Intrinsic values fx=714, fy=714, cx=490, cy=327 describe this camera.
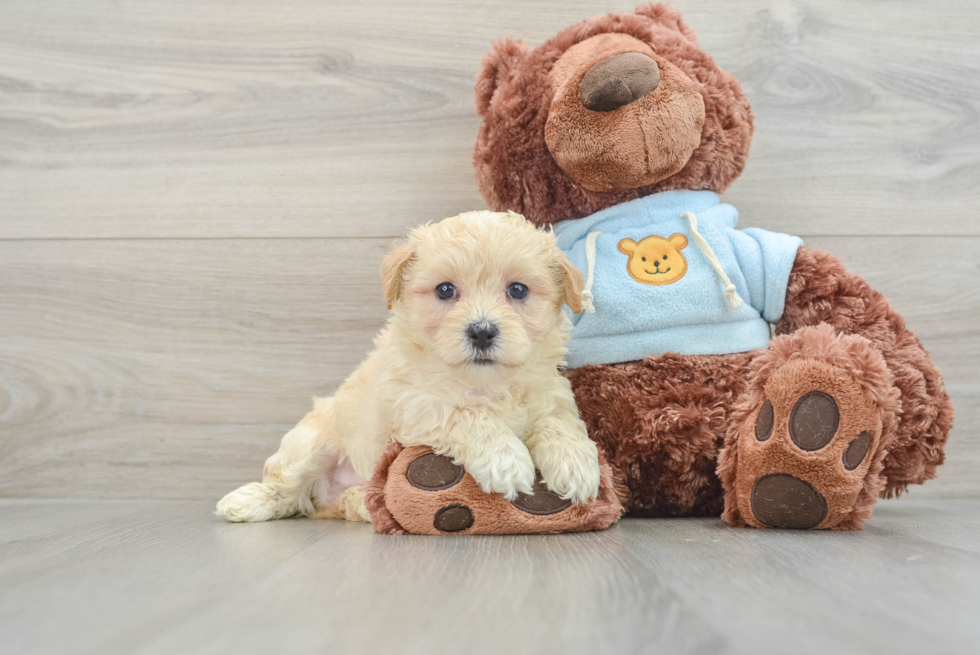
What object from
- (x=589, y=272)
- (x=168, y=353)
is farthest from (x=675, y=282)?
(x=168, y=353)

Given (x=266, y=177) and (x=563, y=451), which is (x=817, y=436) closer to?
(x=563, y=451)

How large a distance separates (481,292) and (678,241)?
348 mm

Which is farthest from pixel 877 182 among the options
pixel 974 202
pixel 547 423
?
pixel 547 423

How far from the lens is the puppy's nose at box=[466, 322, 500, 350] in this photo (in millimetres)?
869

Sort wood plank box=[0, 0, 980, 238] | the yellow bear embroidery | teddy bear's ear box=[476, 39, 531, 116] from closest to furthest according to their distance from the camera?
the yellow bear embroidery < teddy bear's ear box=[476, 39, 531, 116] < wood plank box=[0, 0, 980, 238]

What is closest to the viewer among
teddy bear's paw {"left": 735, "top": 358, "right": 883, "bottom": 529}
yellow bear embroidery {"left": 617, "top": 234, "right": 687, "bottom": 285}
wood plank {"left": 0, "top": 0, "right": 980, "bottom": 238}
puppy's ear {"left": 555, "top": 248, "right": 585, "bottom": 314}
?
teddy bear's paw {"left": 735, "top": 358, "right": 883, "bottom": 529}

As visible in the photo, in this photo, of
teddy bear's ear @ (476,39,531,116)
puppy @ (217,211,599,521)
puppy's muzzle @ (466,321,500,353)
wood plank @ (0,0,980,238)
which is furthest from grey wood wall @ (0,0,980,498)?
puppy's muzzle @ (466,321,500,353)

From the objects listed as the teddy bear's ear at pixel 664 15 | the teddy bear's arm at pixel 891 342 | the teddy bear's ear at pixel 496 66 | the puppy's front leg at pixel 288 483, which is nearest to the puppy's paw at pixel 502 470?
Result: the puppy's front leg at pixel 288 483

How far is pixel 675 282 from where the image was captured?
1.05 meters

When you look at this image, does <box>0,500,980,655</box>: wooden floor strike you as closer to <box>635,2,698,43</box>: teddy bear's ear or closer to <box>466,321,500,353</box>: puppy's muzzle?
<box>466,321,500,353</box>: puppy's muzzle

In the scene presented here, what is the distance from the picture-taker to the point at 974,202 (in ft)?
4.58

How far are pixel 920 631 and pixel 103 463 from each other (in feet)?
4.70

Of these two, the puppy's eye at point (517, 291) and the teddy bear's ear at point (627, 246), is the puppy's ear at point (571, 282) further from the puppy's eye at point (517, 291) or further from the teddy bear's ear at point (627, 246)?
the teddy bear's ear at point (627, 246)

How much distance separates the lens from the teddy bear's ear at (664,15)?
119 centimetres
